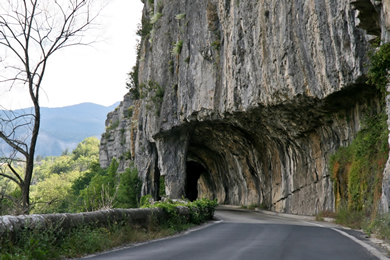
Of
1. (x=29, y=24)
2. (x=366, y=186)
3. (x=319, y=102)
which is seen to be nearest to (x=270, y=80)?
(x=319, y=102)

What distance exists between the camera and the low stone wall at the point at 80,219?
7.00 m

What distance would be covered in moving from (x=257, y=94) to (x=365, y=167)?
760cm

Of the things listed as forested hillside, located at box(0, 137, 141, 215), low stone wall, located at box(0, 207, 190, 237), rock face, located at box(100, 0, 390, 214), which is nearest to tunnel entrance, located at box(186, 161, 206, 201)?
forested hillside, located at box(0, 137, 141, 215)

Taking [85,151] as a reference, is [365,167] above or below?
below

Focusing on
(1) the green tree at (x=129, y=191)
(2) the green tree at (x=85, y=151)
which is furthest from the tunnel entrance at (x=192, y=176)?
(2) the green tree at (x=85, y=151)

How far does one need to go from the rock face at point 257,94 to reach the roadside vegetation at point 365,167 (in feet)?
3.44

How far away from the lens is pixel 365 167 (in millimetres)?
16219

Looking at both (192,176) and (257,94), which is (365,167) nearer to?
(257,94)

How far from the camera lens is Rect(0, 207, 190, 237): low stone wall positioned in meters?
7.00

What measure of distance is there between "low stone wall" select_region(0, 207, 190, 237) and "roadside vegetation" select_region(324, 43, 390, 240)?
6249 mm

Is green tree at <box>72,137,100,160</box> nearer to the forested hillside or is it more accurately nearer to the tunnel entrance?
the forested hillside

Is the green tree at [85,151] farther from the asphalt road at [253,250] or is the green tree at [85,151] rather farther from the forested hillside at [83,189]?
the asphalt road at [253,250]

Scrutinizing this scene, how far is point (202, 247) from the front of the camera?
29.1 ft

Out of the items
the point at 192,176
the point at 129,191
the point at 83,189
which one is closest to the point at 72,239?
the point at 129,191
